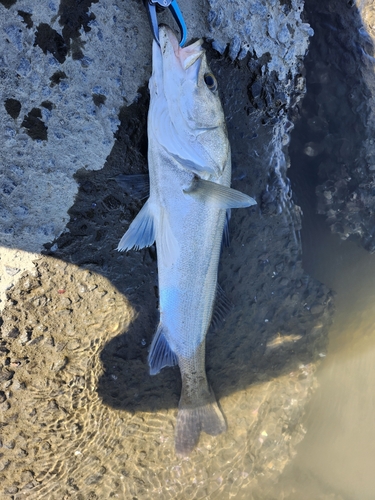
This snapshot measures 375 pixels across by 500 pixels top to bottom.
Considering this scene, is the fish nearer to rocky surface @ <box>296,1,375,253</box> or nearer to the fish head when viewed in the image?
the fish head

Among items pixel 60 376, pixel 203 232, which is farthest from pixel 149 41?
pixel 60 376

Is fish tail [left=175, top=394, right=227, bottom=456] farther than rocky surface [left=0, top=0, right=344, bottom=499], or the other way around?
fish tail [left=175, top=394, right=227, bottom=456]

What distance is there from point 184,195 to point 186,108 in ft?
1.63

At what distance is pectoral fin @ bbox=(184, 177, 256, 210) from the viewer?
1941 millimetres

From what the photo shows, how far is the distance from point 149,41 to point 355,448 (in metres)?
4.29

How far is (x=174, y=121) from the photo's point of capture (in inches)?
74.8

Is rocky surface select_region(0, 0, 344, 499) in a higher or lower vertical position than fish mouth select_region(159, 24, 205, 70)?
lower

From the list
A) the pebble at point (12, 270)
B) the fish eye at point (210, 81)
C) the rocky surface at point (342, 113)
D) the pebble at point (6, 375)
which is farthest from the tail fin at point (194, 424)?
the fish eye at point (210, 81)

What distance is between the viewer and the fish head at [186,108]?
1840mm

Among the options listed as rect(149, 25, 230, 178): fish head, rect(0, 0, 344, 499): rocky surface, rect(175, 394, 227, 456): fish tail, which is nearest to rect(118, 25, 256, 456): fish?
rect(149, 25, 230, 178): fish head

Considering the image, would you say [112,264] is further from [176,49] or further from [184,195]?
[176,49]

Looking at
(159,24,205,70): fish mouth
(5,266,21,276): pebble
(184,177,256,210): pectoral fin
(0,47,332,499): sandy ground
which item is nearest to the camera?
(159,24,205,70): fish mouth

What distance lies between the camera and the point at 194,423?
2627 millimetres

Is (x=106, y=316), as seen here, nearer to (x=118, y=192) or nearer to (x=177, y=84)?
(x=118, y=192)
